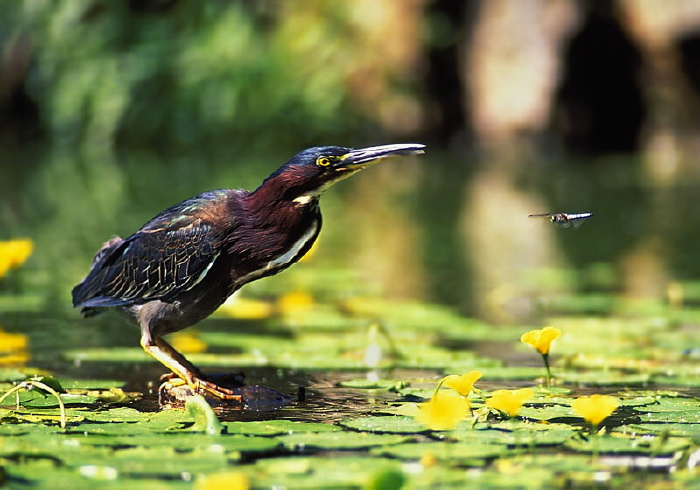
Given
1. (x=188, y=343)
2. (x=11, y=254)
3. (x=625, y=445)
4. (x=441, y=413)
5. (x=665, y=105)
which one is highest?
(x=665, y=105)

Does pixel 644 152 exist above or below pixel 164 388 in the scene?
above

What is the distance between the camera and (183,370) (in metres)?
3.85

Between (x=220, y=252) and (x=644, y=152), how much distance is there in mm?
15773

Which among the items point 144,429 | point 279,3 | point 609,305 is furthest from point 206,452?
point 279,3

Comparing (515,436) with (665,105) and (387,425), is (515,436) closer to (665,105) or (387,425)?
(387,425)

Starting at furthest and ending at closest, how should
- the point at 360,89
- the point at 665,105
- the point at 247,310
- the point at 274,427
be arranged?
the point at 665,105 < the point at 360,89 < the point at 247,310 < the point at 274,427

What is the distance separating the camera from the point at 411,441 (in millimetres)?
3090

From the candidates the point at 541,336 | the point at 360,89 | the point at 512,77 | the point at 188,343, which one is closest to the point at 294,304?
the point at 188,343

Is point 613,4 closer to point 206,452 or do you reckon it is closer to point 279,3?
point 279,3

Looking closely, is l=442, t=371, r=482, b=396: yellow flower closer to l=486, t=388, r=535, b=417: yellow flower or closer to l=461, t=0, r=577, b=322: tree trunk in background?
l=486, t=388, r=535, b=417: yellow flower

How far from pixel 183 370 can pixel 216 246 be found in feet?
1.37

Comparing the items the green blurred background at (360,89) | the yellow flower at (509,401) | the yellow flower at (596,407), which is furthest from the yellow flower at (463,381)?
the green blurred background at (360,89)

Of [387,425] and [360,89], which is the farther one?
[360,89]

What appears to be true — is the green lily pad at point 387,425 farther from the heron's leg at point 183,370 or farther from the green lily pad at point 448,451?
the heron's leg at point 183,370
